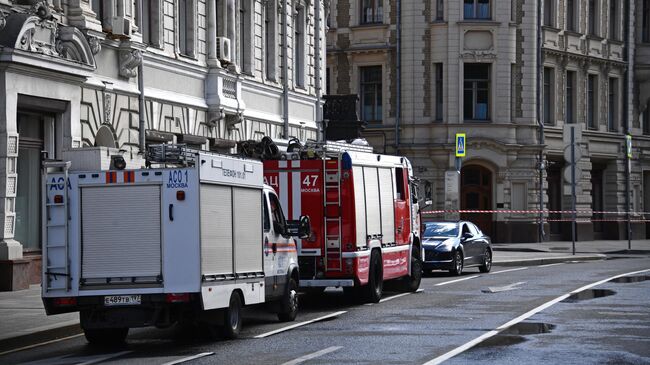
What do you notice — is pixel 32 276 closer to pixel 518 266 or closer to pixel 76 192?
pixel 76 192

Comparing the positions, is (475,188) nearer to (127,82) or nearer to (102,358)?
(127,82)

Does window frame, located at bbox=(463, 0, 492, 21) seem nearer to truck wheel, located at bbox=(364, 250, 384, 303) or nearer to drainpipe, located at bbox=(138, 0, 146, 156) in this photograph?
drainpipe, located at bbox=(138, 0, 146, 156)

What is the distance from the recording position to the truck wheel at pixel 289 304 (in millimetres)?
20172

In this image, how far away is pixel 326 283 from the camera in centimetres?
2289

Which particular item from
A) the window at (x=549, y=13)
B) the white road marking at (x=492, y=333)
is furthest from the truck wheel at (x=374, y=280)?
the window at (x=549, y=13)

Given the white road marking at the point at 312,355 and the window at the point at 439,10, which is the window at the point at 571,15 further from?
the white road marking at the point at 312,355

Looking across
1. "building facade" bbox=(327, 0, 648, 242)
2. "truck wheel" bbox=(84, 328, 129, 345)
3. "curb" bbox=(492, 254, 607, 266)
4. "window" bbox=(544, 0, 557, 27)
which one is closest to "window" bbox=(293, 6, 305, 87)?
"curb" bbox=(492, 254, 607, 266)

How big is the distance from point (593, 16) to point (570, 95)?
14.9ft

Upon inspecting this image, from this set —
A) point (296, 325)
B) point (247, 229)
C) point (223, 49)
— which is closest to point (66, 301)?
point (247, 229)

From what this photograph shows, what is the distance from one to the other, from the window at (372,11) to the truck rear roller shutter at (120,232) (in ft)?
138

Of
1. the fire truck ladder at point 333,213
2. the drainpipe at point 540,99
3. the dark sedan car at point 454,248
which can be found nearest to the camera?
the fire truck ladder at point 333,213

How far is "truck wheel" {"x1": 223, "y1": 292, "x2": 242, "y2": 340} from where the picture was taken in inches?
691

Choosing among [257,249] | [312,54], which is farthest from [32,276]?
[312,54]

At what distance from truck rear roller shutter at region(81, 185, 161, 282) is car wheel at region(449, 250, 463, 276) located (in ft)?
57.8
